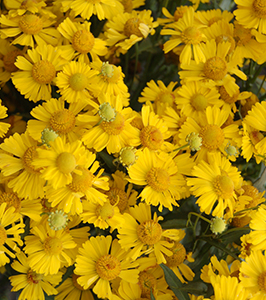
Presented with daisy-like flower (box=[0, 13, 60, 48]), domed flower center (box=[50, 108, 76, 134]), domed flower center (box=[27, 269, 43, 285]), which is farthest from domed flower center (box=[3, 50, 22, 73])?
domed flower center (box=[27, 269, 43, 285])

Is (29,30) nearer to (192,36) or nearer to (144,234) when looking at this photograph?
(192,36)

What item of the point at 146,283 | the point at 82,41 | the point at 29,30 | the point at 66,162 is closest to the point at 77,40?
the point at 82,41

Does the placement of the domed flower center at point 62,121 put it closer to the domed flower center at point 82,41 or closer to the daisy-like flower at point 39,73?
the daisy-like flower at point 39,73

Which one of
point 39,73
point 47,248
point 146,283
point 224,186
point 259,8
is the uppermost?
point 259,8

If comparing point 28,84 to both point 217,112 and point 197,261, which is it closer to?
point 217,112

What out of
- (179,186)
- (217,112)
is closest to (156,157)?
(179,186)
